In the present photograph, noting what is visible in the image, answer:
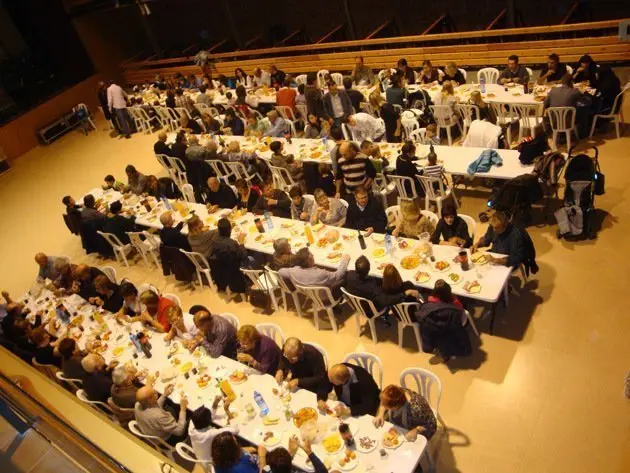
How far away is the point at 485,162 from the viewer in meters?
7.72

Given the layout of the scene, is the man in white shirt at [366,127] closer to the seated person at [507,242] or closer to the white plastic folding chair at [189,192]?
the white plastic folding chair at [189,192]

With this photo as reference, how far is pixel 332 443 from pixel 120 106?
13.1 metres

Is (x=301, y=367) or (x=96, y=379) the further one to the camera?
(x=96, y=379)

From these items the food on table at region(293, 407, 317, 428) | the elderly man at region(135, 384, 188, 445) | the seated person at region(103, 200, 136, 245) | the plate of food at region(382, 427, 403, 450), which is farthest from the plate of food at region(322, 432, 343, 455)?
the seated person at region(103, 200, 136, 245)

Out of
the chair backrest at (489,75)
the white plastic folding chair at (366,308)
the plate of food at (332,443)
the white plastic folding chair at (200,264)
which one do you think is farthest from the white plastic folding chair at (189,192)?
the plate of food at (332,443)

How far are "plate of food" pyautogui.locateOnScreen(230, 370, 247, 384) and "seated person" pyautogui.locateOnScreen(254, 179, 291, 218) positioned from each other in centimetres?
324

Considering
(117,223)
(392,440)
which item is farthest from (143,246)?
(392,440)

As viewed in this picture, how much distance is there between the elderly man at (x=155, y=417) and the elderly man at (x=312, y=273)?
6.38 feet

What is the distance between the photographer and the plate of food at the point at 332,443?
15.2 ft

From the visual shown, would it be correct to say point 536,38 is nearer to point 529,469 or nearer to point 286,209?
point 286,209

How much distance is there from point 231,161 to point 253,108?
3.50 meters

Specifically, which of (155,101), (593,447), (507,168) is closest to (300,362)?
(593,447)

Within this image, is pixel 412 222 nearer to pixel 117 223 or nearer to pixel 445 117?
pixel 445 117

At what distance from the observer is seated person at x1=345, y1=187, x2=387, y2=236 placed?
7340mm
